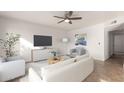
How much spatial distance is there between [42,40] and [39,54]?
0.80 meters

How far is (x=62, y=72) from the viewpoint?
1.93 metres

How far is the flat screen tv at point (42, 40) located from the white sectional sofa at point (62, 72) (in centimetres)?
318

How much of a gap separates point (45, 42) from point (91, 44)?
254 centimetres

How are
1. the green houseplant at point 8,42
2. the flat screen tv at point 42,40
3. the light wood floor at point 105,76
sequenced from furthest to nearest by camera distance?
the flat screen tv at point 42,40
the green houseplant at point 8,42
the light wood floor at point 105,76

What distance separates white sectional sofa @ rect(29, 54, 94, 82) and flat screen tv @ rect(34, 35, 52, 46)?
3.18 m

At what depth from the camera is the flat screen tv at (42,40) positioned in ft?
17.5

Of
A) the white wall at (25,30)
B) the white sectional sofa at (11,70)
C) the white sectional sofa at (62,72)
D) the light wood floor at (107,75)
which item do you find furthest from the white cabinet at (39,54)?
the white sectional sofa at (62,72)

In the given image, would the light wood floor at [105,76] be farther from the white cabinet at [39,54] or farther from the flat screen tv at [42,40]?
the flat screen tv at [42,40]

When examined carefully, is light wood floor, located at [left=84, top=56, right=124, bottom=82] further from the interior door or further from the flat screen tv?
the interior door

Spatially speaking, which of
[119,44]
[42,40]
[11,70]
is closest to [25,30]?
[42,40]

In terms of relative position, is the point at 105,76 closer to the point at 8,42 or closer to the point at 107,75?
the point at 107,75

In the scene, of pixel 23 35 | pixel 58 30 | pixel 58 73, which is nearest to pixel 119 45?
pixel 58 30
